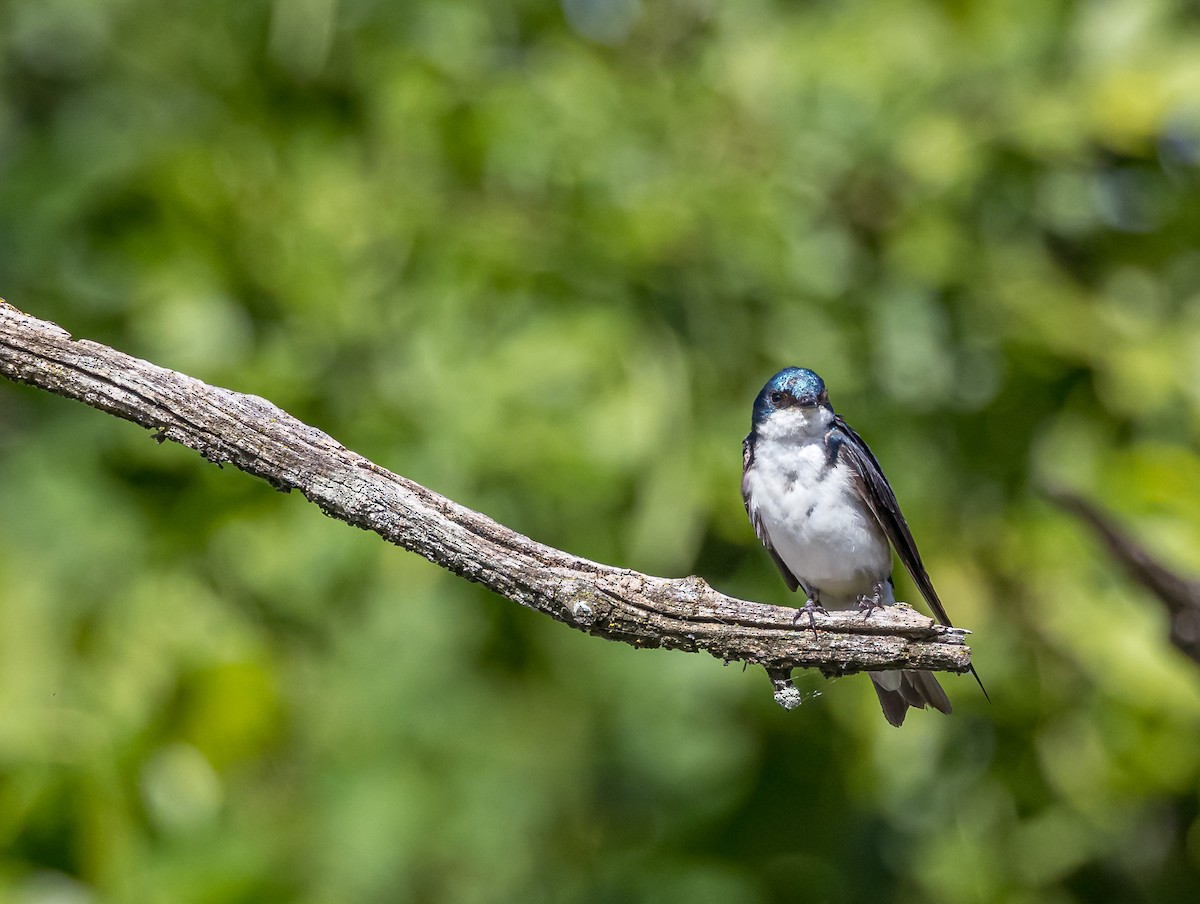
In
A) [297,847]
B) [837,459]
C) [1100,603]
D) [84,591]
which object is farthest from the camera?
[84,591]

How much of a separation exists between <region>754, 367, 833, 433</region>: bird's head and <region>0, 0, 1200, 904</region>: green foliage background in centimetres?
57

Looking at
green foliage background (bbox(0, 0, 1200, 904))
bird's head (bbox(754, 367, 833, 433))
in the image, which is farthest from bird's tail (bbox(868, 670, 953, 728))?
green foliage background (bbox(0, 0, 1200, 904))

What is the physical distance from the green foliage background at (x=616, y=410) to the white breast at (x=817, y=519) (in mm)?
555

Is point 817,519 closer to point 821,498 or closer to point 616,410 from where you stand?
point 821,498

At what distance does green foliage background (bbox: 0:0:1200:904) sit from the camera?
12.0 ft

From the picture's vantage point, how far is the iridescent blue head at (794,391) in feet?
9.50

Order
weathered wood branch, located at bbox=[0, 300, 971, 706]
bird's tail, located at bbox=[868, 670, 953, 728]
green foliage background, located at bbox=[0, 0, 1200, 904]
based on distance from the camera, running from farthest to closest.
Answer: green foliage background, located at bbox=[0, 0, 1200, 904], bird's tail, located at bbox=[868, 670, 953, 728], weathered wood branch, located at bbox=[0, 300, 971, 706]

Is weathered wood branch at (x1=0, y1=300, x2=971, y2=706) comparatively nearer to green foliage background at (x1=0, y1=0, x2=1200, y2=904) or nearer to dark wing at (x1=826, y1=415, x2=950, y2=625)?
dark wing at (x1=826, y1=415, x2=950, y2=625)

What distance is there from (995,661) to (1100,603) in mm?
496

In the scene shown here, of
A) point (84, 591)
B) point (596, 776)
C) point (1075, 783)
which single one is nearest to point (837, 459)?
point (1075, 783)

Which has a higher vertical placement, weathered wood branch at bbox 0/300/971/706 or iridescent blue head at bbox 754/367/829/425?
iridescent blue head at bbox 754/367/829/425

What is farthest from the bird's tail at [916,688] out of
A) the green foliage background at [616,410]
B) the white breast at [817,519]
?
the green foliage background at [616,410]

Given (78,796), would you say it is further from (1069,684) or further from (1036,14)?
(1036,14)

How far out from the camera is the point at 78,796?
3043mm
